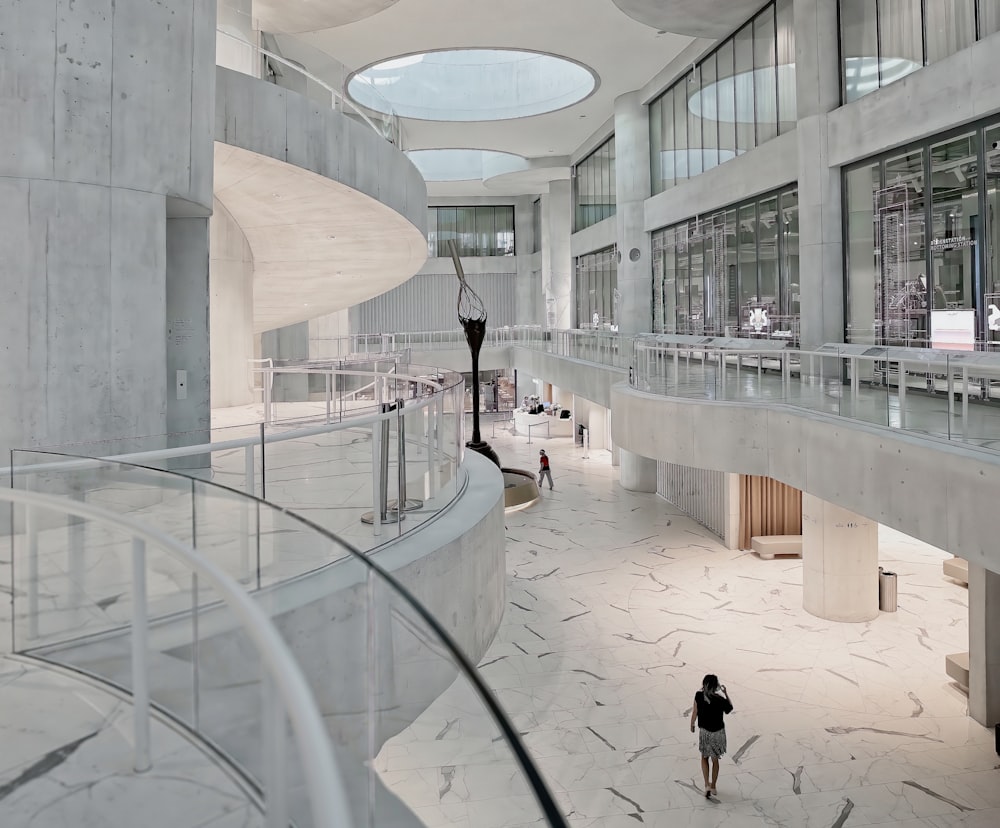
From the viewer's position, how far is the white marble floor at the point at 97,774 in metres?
2.89

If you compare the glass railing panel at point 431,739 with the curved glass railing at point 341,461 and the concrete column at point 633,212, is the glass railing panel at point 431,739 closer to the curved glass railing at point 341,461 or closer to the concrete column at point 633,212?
the curved glass railing at point 341,461

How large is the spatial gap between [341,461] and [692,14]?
19.2m

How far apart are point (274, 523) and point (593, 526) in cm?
2226

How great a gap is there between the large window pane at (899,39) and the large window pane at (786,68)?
13.8 ft

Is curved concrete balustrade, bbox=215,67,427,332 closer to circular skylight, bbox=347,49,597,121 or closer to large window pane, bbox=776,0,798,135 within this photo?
large window pane, bbox=776,0,798,135

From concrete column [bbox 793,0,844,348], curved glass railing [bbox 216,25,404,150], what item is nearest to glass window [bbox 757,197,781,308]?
concrete column [bbox 793,0,844,348]

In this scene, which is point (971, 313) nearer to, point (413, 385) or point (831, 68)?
point (831, 68)

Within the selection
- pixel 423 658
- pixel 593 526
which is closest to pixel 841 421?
pixel 423 658

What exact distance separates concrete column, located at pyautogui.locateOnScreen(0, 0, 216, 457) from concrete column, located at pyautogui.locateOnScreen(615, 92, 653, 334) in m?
23.6

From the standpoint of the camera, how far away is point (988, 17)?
13.8m

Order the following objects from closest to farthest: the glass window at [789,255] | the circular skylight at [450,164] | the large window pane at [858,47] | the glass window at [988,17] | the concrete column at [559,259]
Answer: the glass window at [988,17], the large window pane at [858,47], the glass window at [789,255], the concrete column at [559,259], the circular skylight at [450,164]

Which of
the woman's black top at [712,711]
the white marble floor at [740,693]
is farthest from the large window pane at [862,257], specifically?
the woman's black top at [712,711]

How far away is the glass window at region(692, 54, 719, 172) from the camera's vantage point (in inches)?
1006

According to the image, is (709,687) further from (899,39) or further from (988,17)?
(899,39)
